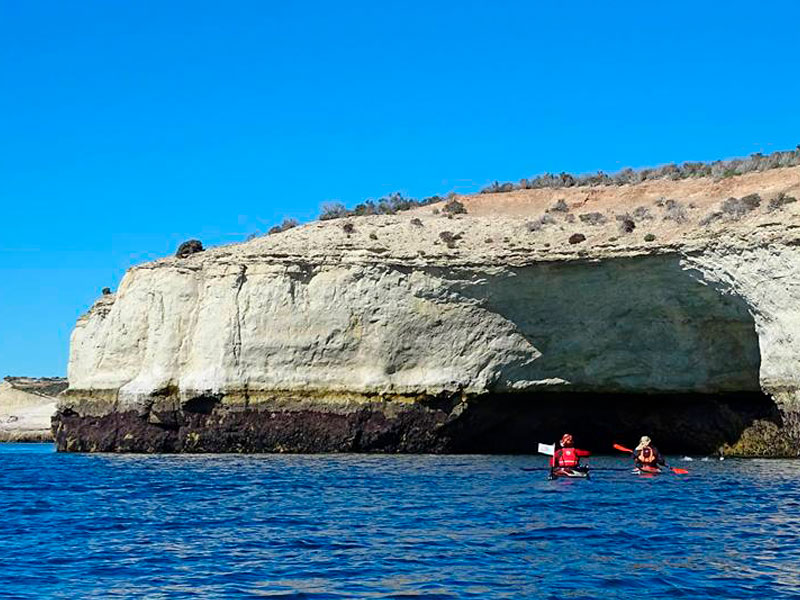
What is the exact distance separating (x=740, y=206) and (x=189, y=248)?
76.1 ft

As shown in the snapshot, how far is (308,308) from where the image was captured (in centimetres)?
4216

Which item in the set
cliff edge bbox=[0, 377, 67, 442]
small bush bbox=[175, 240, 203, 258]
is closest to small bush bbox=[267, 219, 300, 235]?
small bush bbox=[175, 240, 203, 258]

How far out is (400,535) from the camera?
17.9 metres

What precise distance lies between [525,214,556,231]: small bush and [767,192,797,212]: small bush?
29.9ft

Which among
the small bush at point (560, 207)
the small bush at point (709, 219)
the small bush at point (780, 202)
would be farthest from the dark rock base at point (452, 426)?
the small bush at point (560, 207)

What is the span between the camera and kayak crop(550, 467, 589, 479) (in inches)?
1128

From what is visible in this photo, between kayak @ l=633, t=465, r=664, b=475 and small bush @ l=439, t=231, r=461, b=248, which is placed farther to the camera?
small bush @ l=439, t=231, r=461, b=248

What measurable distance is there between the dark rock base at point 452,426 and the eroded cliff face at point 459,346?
67mm

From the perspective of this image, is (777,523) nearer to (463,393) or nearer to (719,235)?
(719,235)

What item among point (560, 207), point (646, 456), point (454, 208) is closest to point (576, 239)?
point (560, 207)

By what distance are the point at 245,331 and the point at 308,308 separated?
2.65 m

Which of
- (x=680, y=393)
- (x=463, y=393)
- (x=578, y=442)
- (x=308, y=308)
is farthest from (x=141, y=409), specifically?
(x=680, y=393)

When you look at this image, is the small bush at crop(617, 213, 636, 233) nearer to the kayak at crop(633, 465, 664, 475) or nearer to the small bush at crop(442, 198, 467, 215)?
the small bush at crop(442, 198, 467, 215)

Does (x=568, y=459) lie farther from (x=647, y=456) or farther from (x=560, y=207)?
(x=560, y=207)
